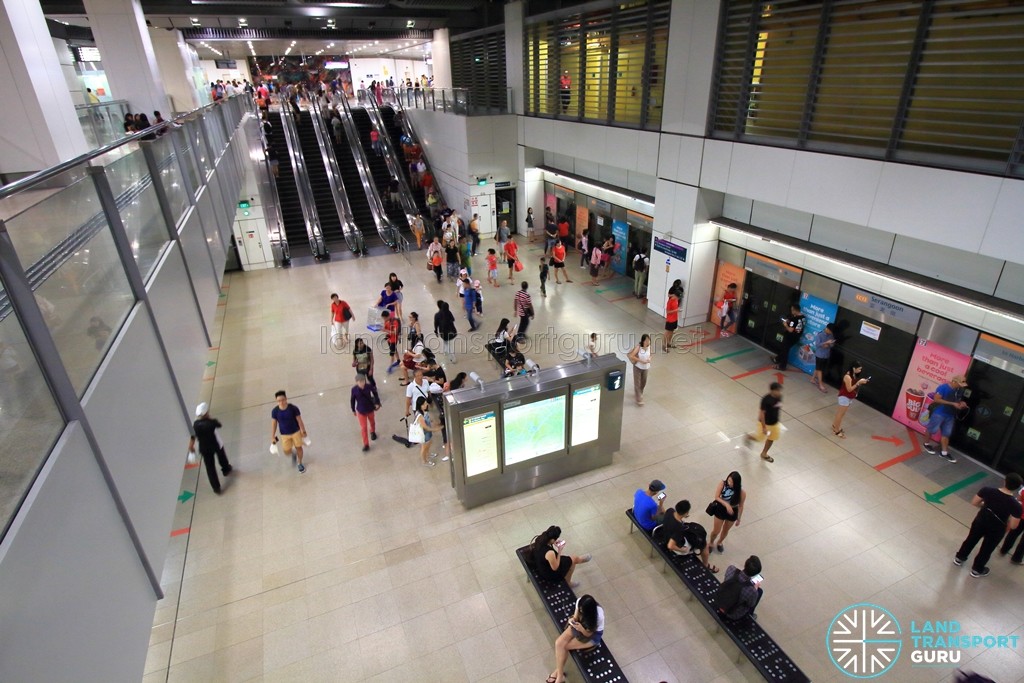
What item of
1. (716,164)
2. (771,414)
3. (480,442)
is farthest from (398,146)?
(771,414)

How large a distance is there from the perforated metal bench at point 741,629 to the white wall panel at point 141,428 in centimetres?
500

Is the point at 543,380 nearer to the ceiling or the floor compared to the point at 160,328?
nearer to the floor

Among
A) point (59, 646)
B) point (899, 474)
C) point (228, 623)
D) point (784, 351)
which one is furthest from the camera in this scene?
point (784, 351)

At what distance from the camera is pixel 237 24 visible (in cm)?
2170

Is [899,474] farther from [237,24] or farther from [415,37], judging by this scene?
[415,37]

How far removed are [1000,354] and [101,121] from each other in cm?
1609

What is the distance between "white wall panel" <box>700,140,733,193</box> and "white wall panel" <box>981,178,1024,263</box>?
178 inches

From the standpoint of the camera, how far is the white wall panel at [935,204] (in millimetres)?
6641

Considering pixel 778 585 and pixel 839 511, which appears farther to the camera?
pixel 839 511

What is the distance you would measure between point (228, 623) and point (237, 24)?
23790 mm

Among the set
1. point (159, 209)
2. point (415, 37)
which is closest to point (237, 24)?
point (415, 37)

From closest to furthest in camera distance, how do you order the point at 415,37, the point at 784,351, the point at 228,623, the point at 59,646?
the point at 59,646
the point at 228,623
the point at 784,351
the point at 415,37

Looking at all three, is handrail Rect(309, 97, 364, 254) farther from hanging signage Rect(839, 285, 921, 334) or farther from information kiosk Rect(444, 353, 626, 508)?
hanging signage Rect(839, 285, 921, 334)

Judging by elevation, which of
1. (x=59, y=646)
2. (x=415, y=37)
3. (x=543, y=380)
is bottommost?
(x=543, y=380)
